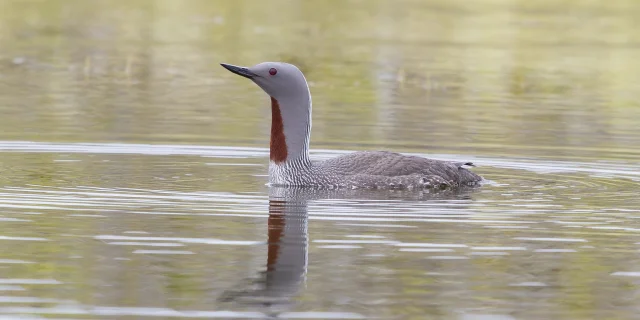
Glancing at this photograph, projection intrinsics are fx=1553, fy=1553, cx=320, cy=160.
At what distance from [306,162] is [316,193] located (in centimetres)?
51

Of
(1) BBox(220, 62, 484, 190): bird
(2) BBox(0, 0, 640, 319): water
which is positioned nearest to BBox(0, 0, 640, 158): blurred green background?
(2) BBox(0, 0, 640, 319): water

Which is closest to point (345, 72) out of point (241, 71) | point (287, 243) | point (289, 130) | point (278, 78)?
point (289, 130)

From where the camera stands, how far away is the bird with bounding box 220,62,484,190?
39.0ft

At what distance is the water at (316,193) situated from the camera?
759cm

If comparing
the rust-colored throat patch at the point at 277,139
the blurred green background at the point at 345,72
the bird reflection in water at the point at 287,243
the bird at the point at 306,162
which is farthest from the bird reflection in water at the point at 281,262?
the blurred green background at the point at 345,72

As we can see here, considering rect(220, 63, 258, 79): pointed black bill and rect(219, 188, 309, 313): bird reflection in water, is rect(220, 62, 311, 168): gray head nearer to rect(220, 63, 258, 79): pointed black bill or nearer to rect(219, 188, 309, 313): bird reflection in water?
rect(220, 63, 258, 79): pointed black bill

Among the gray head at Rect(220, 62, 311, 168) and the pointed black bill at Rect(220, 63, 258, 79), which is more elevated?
the pointed black bill at Rect(220, 63, 258, 79)

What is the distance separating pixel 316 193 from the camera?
38.1 ft

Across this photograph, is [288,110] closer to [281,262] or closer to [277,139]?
[277,139]

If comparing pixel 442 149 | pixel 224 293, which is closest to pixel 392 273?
pixel 224 293

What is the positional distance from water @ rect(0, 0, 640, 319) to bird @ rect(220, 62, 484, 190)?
222 mm

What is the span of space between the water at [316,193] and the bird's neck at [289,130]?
1.23 feet

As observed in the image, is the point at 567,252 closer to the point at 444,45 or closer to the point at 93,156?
the point at 93,156

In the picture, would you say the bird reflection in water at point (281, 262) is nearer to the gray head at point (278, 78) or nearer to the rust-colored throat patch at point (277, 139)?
the rust-colored throat patch at point (277, 139)
